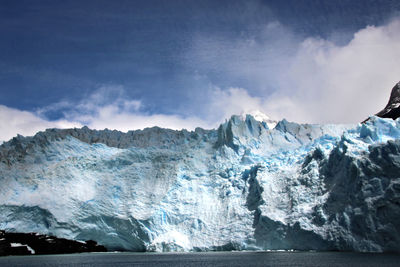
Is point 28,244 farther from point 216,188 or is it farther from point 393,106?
point 393,106

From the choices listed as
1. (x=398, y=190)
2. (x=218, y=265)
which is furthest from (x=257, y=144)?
(x=218, y=265)

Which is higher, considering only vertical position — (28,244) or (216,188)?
(216,188)

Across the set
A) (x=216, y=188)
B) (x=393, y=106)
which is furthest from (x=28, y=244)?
(x=393, y=106)

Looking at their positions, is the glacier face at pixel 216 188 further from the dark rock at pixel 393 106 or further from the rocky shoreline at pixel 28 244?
the dark rock at pixel 393 106

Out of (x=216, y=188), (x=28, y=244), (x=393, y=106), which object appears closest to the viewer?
(x=28, y=244)

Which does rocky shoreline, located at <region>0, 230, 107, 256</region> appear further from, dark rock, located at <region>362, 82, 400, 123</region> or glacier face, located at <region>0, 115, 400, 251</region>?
dark rock, located at <region>362, 82, 400, 123</region>

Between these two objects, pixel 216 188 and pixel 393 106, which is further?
pixel 393 106

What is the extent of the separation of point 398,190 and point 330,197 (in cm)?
586

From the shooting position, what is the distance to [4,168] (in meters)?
47.0

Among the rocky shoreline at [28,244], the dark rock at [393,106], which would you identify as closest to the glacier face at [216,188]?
the rocky shoreline at [28,244]

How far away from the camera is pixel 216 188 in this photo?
45.9 m

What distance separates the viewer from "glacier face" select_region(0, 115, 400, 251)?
115 ft

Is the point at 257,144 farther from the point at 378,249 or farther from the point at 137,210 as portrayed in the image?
the point at 378,249

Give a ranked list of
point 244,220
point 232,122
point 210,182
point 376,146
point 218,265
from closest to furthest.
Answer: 1. point 218,265
2. point 376,146
3. point 244,220
4. point 210,182
5. point 232,122
